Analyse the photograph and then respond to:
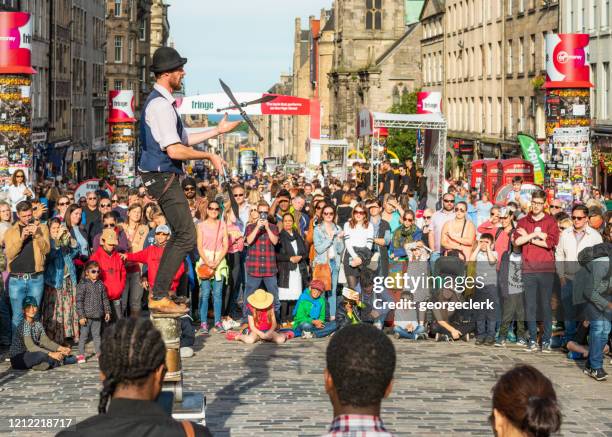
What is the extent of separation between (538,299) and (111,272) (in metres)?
5.43

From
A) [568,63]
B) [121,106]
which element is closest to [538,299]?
[568,63]

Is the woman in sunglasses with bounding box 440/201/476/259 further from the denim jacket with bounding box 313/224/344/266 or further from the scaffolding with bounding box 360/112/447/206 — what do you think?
the scaffolding with bounding box 360/112/447/206

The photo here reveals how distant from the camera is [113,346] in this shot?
16.8 ft

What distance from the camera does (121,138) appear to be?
4022 centimetres

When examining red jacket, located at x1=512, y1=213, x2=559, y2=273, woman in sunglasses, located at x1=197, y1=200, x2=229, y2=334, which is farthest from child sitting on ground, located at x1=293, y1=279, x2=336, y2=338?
red jacket, located at x1=512, y1=213, x2=559, y2=273

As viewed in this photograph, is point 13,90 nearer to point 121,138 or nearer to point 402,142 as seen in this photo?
point 121,138

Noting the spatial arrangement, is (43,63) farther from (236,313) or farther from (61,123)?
(236,313)

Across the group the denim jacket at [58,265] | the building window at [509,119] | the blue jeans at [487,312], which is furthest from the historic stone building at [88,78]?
the blue jeans at [487,312]

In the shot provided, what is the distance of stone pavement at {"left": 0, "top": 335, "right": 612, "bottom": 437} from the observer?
1154cm

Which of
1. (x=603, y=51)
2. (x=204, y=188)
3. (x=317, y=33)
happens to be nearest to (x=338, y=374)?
(x=204, y=188)

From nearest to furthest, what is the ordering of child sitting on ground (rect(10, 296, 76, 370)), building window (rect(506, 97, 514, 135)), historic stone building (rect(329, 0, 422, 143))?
child sitting on ground (rect(10, 296, 76, 370)) → building window (rect(506, 97, 514, 135)) → historic stone building (rect(329, 0, 422, 143))

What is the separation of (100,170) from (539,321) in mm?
33859

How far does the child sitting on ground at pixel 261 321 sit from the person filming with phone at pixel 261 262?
0.88m

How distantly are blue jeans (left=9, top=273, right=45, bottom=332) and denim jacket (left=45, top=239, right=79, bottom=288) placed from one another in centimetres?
37
